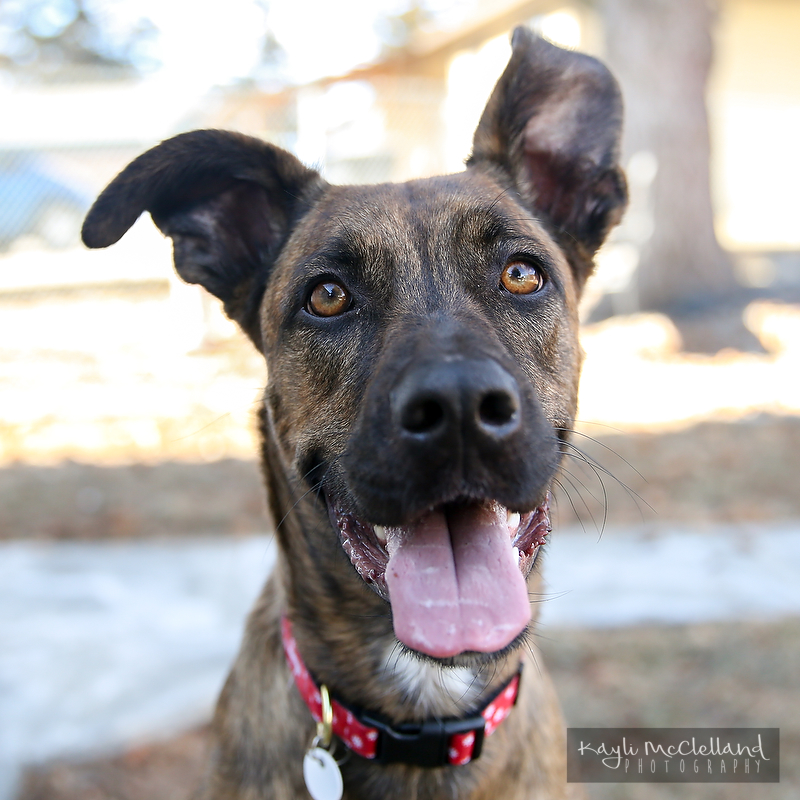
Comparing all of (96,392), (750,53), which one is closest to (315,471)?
(96,392)

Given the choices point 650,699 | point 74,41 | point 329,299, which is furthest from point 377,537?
point 74,41

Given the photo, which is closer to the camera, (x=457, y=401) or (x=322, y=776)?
(x=457, y=401)

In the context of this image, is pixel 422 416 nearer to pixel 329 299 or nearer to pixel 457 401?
pixel 457 401

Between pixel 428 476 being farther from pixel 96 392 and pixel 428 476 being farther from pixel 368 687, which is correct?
pixel 96 392

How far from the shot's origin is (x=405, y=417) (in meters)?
1.87

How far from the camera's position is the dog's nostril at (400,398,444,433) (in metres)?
1.82

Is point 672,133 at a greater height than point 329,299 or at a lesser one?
lesser

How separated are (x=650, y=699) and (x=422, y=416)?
8.72ft

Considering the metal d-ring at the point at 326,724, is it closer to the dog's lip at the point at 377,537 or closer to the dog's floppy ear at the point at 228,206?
the dog's lip at the point at 377,537

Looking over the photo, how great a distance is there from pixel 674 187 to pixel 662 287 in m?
1.39

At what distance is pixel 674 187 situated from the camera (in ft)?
36.0

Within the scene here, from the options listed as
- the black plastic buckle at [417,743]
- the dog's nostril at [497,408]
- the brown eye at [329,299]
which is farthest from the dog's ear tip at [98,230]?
the black plastic buckle at [417,743]

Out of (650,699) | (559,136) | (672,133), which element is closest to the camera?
(559,136)

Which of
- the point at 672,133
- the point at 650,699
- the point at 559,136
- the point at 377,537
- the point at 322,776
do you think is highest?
the point at 559,136
